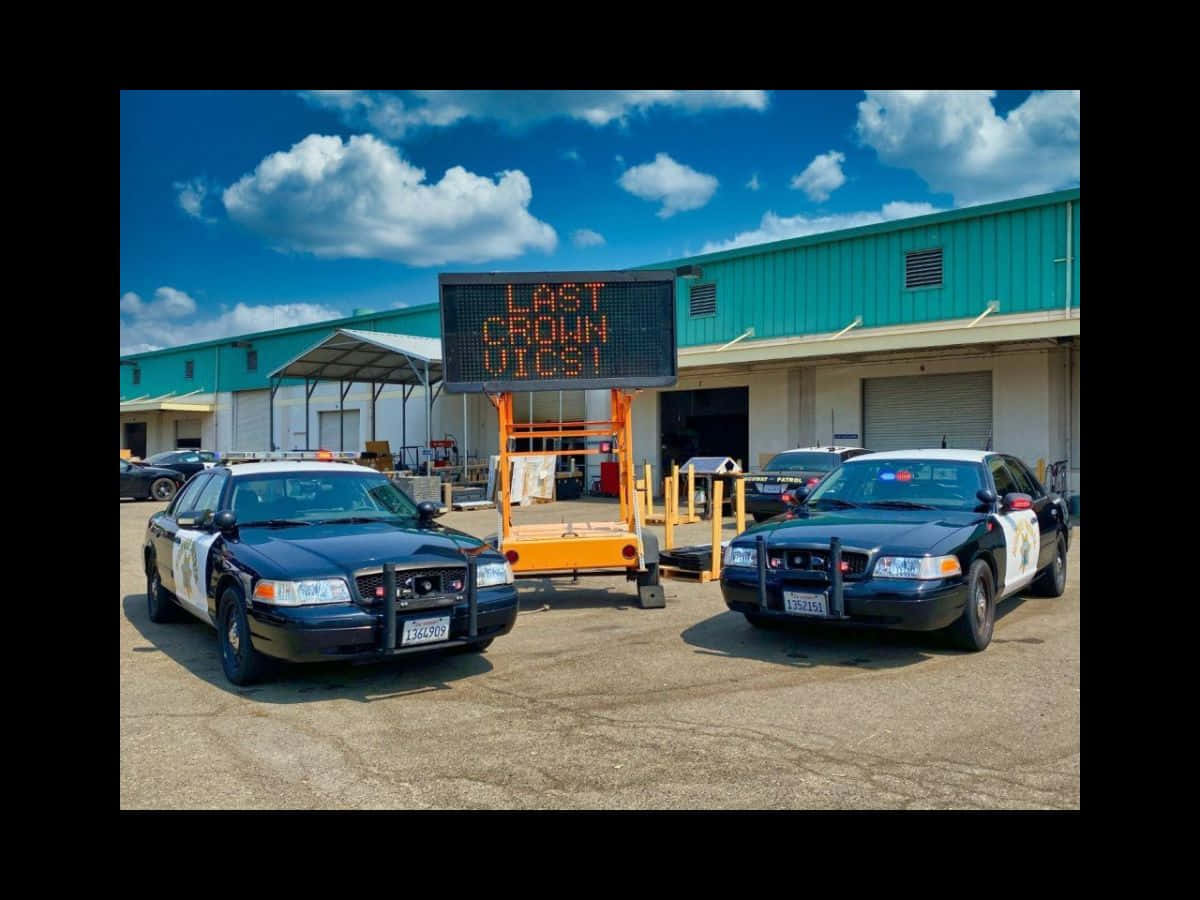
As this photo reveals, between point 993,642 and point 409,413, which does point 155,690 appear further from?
point 409,413

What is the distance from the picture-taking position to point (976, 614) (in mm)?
6805

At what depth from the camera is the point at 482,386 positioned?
8.30 meters

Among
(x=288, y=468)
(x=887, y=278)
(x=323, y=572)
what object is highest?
(x=887, y=278)

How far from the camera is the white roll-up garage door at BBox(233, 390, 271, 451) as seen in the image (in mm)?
40312

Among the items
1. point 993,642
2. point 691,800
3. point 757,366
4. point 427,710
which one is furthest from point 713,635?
point 757,366

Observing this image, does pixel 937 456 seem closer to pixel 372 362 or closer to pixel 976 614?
pixel 976 614

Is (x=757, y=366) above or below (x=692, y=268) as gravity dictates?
below

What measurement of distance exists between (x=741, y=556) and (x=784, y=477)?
918 centimetres

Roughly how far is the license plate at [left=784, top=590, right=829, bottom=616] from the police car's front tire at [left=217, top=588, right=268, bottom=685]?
3682 mm

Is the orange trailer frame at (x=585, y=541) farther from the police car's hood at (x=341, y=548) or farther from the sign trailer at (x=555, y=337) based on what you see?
the police car's hood at (x=341, y=548)

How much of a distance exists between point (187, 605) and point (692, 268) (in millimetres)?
21185

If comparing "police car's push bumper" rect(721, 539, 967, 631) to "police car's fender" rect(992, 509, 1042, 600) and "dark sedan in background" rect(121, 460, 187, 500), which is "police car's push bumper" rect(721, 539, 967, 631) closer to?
"police car's fender" rect(992, 509, 1042, 600)

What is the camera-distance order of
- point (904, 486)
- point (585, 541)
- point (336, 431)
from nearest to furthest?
point (904, 486), point (585, 541), point (336, 431)

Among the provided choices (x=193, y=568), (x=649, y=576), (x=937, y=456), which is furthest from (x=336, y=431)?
(x=937, y=456)
